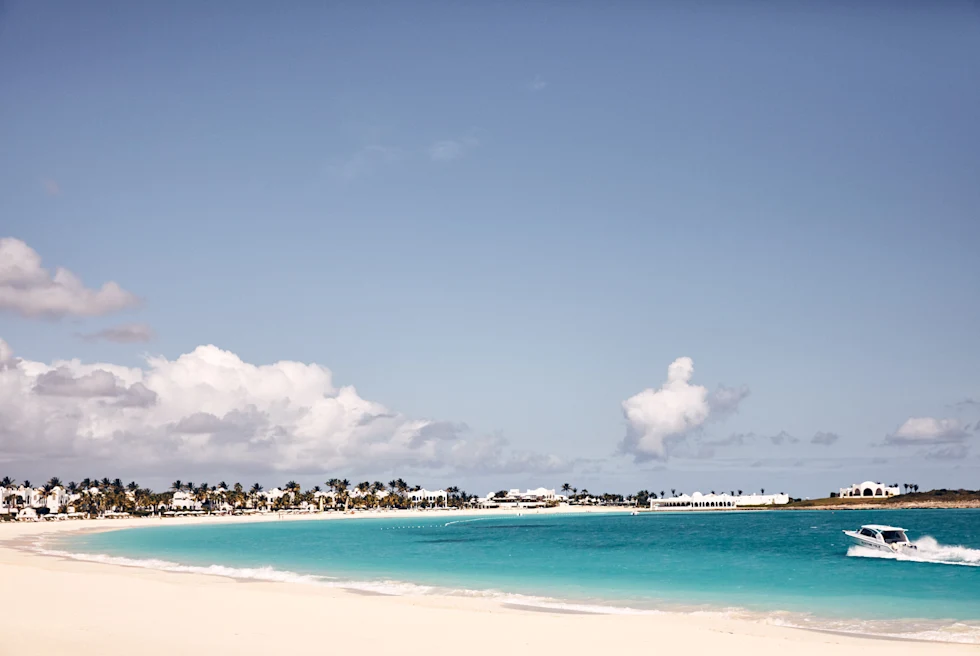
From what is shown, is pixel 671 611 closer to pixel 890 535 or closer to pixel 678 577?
pixel 678 577

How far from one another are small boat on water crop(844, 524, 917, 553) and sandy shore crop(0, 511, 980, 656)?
38939mm

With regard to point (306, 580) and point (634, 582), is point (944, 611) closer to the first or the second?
point (634, 582)

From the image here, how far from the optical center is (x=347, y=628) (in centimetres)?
2161

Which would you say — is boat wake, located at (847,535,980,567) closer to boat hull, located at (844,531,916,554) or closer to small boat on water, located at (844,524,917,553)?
boat hull, located at (844,531,916,554)

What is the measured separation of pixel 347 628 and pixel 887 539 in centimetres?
5144

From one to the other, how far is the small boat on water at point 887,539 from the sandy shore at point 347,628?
3894 cm

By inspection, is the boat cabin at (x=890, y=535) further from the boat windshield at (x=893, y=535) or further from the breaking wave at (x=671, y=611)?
the breaking wave at (x=671, y=611)

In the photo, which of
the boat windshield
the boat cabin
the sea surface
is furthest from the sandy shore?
the boat windshield

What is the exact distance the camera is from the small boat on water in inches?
2295

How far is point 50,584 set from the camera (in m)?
30.9

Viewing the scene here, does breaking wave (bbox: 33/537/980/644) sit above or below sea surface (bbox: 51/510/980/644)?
above

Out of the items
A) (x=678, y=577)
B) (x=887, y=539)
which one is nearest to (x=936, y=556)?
(x=887, y=539)

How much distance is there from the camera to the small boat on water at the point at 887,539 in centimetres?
5828

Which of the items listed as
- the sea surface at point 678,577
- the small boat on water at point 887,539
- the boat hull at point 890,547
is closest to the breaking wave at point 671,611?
the sea surface at point 678,577
